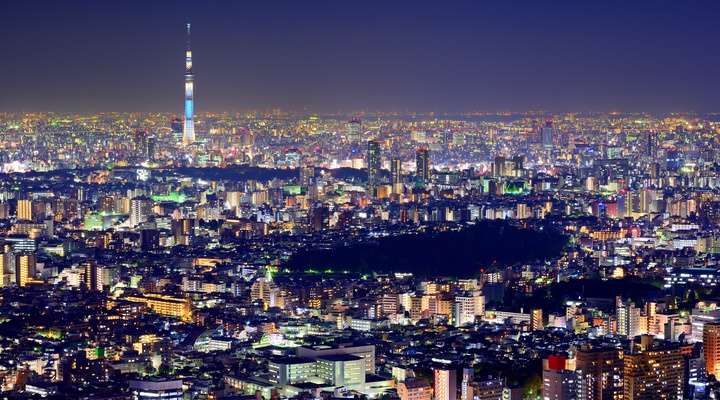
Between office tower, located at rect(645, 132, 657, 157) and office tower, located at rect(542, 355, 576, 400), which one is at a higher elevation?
office tower, located at rect(645, 132, 657, 157)

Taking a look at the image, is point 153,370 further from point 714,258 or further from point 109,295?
point 714,258

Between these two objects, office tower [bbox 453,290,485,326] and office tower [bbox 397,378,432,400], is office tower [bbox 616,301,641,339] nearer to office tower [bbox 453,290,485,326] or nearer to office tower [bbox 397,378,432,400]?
office tower [bbox 453,290,485,326]

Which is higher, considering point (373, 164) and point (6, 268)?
point (373, 164)

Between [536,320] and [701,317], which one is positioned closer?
[701,317]

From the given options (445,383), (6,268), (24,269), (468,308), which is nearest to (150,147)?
(24,269)

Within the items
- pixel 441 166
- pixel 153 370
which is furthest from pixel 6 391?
pixel 441 166

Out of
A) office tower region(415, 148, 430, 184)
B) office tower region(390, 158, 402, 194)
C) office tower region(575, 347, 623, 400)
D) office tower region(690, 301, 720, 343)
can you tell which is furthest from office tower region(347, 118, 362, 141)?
office tower region(575, 347, 623, 400)

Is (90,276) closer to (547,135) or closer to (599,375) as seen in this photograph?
(599,375)
